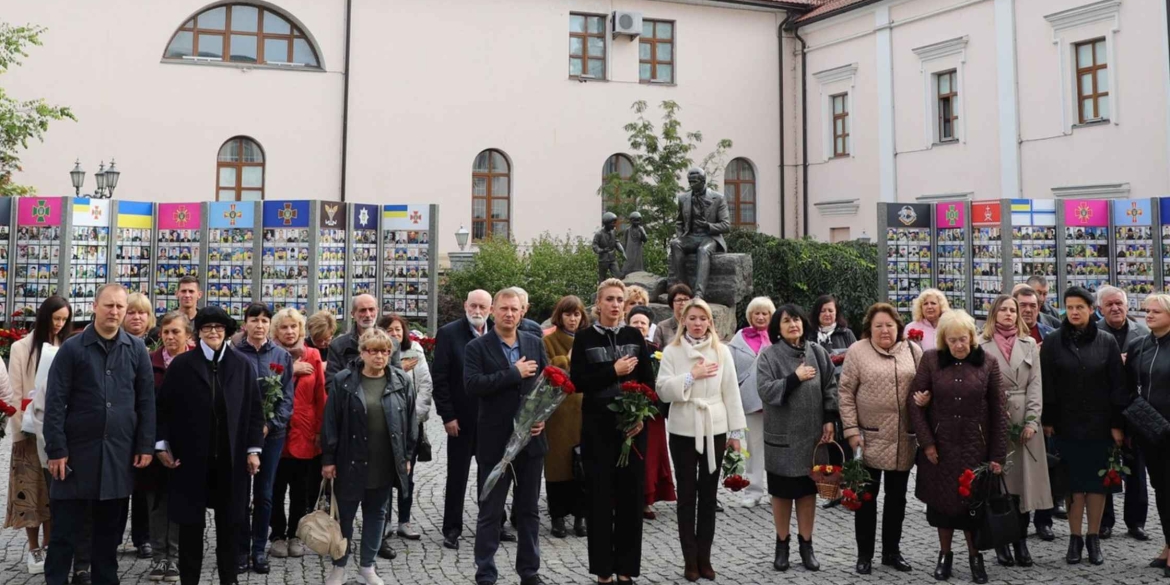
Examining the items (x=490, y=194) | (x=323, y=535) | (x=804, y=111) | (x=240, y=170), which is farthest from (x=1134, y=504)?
(x=804, y=111)

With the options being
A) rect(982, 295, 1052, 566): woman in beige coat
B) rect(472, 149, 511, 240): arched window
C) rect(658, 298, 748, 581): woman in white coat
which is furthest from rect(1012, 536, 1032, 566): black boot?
rect(472, 149, 511, 240): arched window

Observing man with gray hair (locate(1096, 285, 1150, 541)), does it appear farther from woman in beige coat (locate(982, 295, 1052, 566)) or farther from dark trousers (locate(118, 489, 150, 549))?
dark trousers (locate(118, 489, 150, 549))

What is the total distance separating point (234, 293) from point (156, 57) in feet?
47.5

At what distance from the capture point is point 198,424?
257 inches

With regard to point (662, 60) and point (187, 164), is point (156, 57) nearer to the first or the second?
point (187, 164)

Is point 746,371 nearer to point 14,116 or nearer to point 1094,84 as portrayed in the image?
point 14,116

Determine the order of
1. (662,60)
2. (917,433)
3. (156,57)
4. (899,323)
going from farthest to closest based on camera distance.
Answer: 1. (662,60)
2. (156,57)
3. (899,323)
4. (917,433)

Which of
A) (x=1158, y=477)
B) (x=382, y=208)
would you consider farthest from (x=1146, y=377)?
(x=382, y=208)

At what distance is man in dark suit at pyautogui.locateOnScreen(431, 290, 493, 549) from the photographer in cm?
793

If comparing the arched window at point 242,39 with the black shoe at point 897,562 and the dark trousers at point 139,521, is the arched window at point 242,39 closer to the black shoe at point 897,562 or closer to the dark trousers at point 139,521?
the dark trousers at point 139,521

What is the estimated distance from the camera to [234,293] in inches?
614

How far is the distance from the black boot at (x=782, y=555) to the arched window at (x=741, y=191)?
26.4 metres

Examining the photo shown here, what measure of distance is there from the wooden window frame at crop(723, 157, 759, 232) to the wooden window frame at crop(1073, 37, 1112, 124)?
9.76 metres

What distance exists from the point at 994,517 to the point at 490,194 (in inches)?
979
